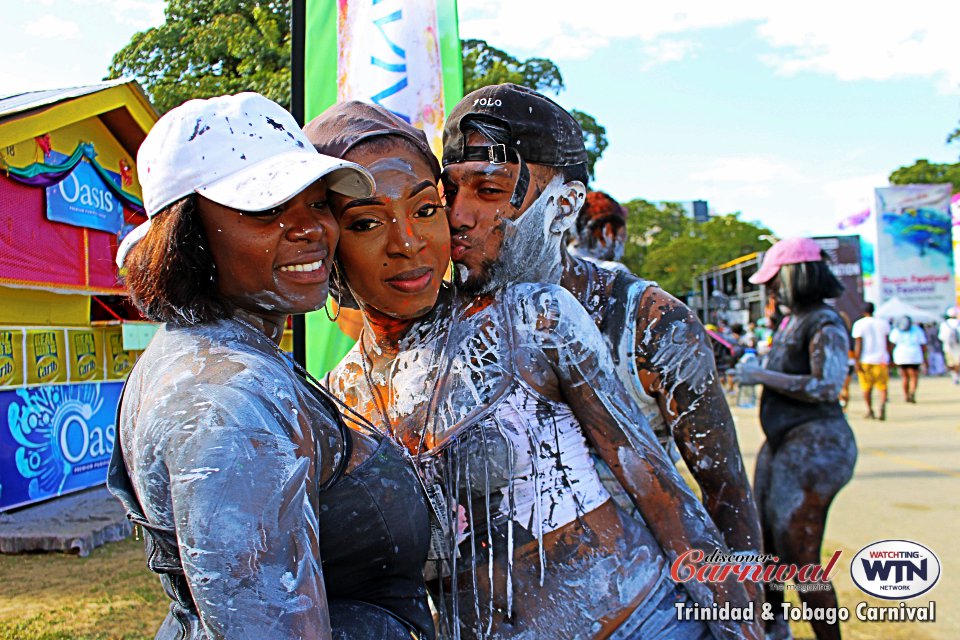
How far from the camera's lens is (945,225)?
21625 mm

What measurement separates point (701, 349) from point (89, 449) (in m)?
7.09

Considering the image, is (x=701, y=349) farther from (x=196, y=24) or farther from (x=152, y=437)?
(x=196, y=24)

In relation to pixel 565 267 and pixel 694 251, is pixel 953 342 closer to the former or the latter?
pixel 565 267

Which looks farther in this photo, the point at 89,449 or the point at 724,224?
the point at 724,224

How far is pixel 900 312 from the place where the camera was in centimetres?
1927

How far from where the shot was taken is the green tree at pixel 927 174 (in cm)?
3409

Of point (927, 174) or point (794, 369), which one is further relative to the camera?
point (927, 174)

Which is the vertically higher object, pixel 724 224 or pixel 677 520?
pixel 724 224

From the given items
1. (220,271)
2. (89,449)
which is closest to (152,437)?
(220,271)

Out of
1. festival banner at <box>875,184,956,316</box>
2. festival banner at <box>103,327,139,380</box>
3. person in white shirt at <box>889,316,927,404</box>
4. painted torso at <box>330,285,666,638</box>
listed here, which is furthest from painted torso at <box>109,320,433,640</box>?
festival banner at <box>875,184,956,316</box>

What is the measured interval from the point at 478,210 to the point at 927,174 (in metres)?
40.4

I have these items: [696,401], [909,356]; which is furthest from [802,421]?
[909,356]

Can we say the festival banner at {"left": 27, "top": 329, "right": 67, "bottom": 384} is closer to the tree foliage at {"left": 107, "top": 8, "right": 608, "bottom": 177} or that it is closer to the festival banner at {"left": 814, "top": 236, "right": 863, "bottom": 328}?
the tree foliage at {"left": 107, "top": 8, "right": 608, "bottom": 177}

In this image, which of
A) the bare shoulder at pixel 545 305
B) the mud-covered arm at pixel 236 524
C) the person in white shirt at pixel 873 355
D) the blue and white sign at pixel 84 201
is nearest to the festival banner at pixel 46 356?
the blue and white sign at pixel 84 201
